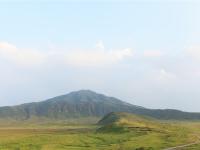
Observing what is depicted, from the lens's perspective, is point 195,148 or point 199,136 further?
point 199,136

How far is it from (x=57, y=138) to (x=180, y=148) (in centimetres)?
5647

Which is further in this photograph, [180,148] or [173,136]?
[173,136]

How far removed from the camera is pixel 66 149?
160 meters


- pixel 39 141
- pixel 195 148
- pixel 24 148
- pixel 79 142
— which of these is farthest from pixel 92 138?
pixel 195 148

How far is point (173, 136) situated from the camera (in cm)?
18975

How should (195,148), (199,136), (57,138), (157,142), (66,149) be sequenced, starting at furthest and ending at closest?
(199,136) < (57,138) < (157,142) < (66,149) < (195,148)

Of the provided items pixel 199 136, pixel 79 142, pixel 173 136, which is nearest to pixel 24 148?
pixel 79 142

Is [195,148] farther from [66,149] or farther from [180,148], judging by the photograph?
[66,149]

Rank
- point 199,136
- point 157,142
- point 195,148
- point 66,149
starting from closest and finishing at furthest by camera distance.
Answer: point 195,148 → point 66,149 → point 157,142 → point 199,136

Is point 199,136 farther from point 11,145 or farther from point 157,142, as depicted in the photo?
point 11,145

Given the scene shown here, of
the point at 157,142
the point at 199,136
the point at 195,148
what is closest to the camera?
the point at 195,148

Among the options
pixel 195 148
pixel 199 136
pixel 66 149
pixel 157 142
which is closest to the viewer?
pixel 195 148

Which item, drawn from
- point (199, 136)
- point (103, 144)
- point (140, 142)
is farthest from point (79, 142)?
point (199, 136)

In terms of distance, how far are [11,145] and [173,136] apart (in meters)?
69.7
